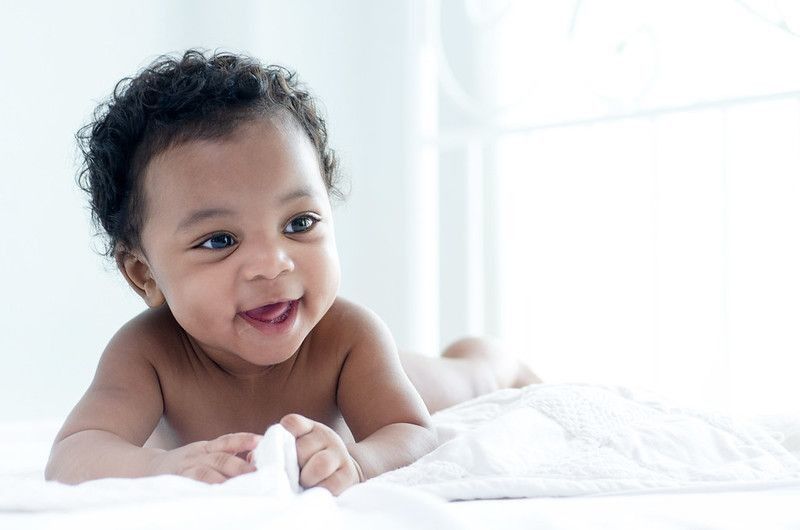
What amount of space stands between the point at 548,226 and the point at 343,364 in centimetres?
109

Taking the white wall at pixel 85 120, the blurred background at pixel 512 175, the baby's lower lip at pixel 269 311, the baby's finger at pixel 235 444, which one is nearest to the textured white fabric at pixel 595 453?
the baby's finger at pixel 235 444

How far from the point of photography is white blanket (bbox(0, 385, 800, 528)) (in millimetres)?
584

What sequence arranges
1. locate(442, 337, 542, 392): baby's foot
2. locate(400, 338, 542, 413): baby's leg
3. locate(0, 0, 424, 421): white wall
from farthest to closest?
locate(0, 0, 424, 421): white wall → locate(442, 337, 542, 392): baby's foot → locate(400, 338, 542, 413): baby's leg

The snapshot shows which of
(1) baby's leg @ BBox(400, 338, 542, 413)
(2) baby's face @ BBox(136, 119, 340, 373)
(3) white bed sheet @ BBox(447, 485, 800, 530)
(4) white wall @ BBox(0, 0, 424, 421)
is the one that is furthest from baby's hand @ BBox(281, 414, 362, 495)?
(4) white wall @ BBox(0, 0, 424, 421)

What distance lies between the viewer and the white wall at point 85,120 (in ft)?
6.34

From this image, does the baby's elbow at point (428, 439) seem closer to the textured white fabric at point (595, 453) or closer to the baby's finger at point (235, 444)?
the textured white fabric at point (595, 453)

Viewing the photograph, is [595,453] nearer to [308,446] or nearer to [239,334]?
[308,446]

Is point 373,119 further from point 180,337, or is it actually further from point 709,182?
point 180,337

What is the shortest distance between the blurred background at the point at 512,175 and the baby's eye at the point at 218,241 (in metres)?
0.74

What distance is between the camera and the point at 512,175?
211cm

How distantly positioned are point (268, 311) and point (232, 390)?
15cm

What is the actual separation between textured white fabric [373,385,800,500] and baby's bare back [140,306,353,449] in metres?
0.15

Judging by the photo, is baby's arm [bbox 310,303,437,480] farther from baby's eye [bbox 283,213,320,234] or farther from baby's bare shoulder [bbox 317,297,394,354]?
baby's eye [bbox 283,213,320,234]

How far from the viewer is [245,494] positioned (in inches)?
23.7
